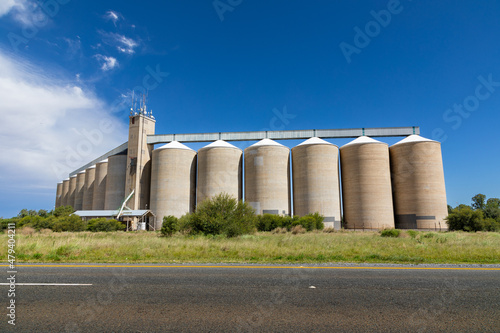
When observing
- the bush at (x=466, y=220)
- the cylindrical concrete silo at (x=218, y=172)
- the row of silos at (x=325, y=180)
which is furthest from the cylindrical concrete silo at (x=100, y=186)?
the bush at (x=466, y=220)

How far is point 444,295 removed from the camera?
5.66m

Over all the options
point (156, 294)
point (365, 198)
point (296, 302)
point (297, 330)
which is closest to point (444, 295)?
point (296, 302)

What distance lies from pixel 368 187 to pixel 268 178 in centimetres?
1708

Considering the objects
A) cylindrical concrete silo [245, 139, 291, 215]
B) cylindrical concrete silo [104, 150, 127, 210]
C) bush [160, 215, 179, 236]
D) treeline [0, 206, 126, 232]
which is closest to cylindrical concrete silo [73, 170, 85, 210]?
cylindrical concrete silo [104, 150, 127, 210]

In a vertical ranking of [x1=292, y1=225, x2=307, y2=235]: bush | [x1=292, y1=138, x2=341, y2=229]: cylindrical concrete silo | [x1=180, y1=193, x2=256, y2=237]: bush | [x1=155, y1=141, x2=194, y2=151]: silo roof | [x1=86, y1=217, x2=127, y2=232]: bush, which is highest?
[x1=155, y1=141, x2=194, y2=151]: silo roof

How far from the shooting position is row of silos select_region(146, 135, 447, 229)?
4797cm

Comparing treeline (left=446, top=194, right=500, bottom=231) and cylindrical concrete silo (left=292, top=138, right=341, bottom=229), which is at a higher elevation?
cylindrical concrete silo (left=292, top=138, right=341, bottom=229)

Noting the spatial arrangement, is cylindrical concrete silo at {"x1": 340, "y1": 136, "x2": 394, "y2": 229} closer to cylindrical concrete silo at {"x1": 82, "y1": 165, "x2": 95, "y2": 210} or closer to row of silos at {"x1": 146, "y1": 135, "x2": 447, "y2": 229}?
row of silos at {"x1": 146, "y1": 135, "x2": 447, "y2": 229}

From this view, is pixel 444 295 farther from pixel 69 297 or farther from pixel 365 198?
pixel 365 198

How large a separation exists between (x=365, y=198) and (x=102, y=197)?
55.4m

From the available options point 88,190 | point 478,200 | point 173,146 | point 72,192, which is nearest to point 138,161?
point 173,146

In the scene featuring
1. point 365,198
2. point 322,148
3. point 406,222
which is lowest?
point 406,222

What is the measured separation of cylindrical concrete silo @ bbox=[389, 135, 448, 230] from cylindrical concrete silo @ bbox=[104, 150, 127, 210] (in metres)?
53.9

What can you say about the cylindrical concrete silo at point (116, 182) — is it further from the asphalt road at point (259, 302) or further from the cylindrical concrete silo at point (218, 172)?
the asphalt road at point (259, 302)
